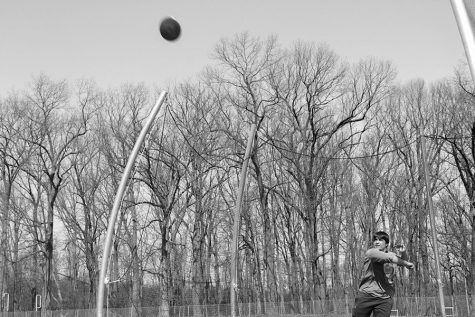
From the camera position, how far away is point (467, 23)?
4.29 metres

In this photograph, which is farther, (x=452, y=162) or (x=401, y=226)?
(x=401, y=226)

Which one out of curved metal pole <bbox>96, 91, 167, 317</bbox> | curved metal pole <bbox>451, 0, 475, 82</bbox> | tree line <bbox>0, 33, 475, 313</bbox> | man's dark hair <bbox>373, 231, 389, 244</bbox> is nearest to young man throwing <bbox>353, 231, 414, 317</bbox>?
man's dark hair <bbox>373, 231, 389, 244</bbox>

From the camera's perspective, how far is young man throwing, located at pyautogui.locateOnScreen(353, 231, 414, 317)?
300 inches

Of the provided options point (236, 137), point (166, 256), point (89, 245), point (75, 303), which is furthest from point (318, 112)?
point (75, 303)

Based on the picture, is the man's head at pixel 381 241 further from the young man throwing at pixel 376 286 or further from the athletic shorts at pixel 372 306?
the athletic shorts at pixel 372 306

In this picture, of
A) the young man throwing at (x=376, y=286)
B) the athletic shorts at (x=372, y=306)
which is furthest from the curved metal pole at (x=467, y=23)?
the athletic shorts at (x=372, y=306)

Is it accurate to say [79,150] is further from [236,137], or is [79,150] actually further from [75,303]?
[75,303]

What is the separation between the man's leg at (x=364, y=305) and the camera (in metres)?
7.68

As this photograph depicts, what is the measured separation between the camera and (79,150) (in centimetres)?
3734

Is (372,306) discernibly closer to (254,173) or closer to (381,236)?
(381,236)

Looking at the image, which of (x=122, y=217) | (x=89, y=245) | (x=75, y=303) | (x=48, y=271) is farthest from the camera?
(x=75, y=303)

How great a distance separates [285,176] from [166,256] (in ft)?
31.1

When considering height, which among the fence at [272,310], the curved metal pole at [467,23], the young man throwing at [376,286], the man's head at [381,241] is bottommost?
the fence at [272,310]

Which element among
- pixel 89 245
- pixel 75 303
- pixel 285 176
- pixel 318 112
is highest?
pixel 318 112
